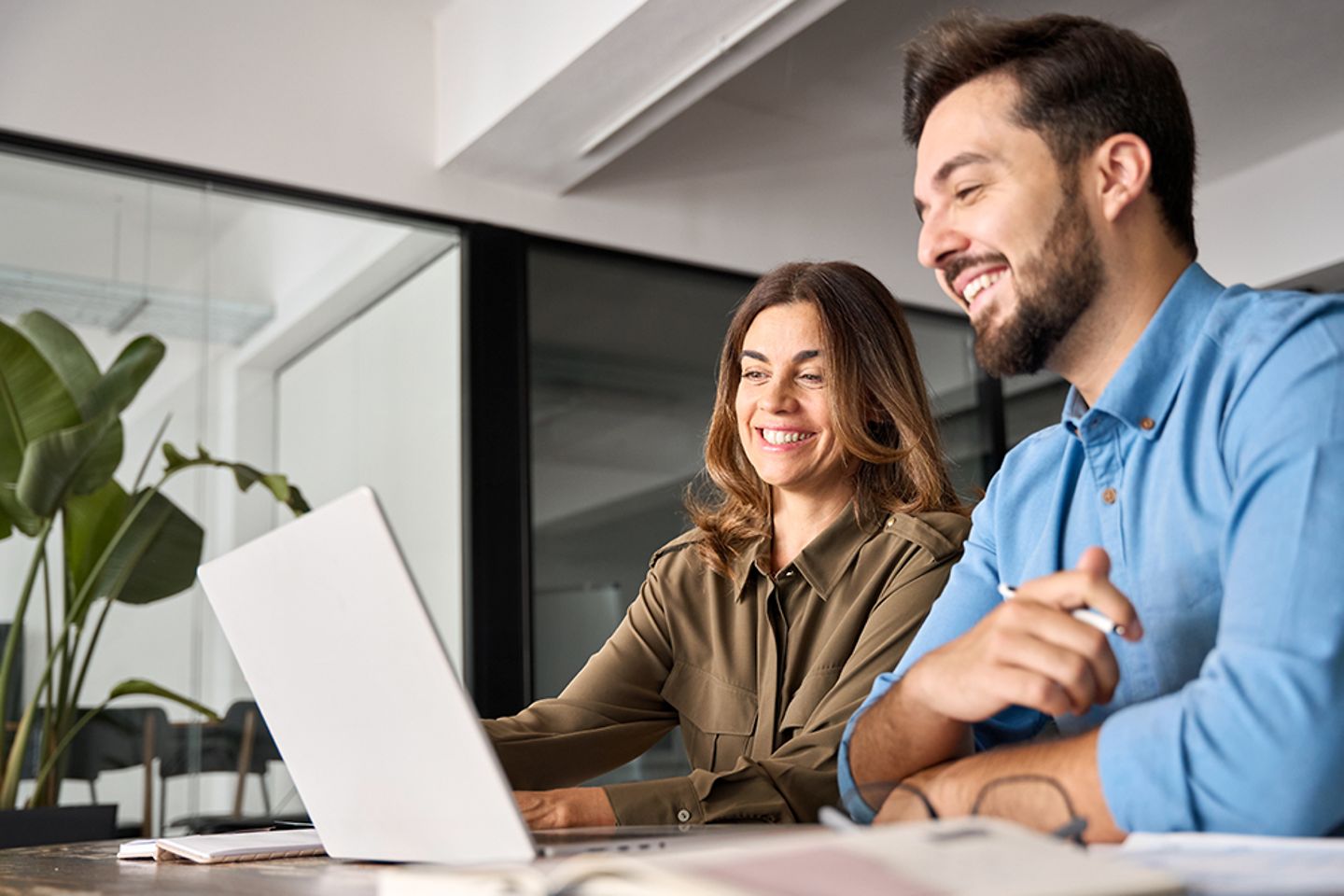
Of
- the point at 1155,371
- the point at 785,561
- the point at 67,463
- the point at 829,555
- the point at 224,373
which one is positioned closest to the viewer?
the point at 1155,371

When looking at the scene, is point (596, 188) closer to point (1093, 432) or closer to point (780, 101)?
point (780, 101)

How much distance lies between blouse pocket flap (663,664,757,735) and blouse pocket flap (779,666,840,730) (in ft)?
0.34

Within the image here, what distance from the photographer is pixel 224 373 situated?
3604mm

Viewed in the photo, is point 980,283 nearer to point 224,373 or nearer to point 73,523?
point 73,523

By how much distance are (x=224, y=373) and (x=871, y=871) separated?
3.32m

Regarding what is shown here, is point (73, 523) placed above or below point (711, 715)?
Answer: above

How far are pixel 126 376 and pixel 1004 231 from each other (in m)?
2.45

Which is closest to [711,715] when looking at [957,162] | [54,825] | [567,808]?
[567,808]

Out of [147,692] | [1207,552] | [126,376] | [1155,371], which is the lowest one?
[147,692]

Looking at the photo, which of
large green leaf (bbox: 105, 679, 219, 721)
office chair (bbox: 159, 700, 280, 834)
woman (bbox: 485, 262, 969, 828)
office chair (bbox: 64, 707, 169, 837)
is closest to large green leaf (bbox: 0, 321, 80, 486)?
large green leaf (bbox: 105, 679, 219, 721)

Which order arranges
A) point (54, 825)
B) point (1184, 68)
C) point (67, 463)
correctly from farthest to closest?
point (1184, 68) < point (67, 463) < point (54, 825)

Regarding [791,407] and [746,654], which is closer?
[746,654]

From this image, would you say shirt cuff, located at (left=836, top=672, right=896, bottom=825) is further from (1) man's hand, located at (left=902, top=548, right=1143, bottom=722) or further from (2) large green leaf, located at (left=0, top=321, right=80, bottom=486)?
(2) large green leaf, located at (left=0, top=321, right=80, bottom=486)

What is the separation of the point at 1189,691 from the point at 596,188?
3520 millimetres
